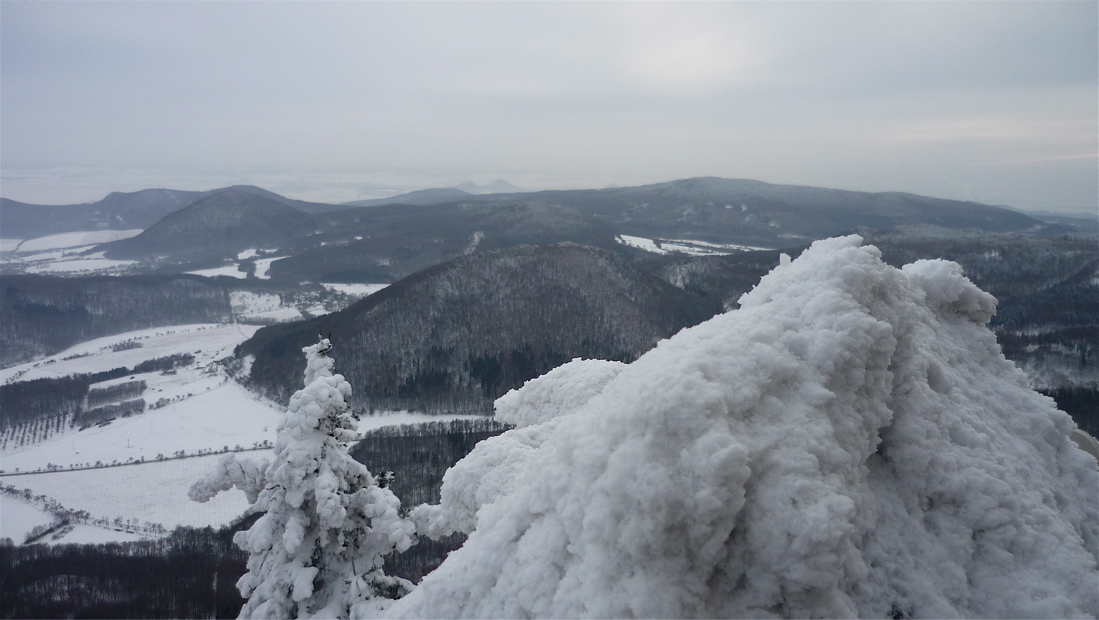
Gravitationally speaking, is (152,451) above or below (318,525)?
below

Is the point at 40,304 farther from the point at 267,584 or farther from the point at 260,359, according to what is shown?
the point at 267,584

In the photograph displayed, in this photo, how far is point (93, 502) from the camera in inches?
2244

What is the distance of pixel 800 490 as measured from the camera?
341cm

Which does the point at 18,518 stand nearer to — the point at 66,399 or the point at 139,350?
the point at 66,399

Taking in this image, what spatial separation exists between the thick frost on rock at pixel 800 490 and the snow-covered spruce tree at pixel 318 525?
6.54 metres

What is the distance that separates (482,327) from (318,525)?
3453 inches

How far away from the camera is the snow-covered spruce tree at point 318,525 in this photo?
1052cm

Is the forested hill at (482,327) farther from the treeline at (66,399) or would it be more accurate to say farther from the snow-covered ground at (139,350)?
the treeline at (66,399)

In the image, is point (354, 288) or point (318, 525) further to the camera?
point (354, 288)

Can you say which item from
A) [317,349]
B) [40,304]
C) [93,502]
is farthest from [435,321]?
[40,304]

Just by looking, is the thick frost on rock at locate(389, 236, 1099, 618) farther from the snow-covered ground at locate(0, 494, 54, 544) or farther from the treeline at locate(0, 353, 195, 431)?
the treeline at locate(0, 353, 195, 431)

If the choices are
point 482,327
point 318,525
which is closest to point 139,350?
point 482,327

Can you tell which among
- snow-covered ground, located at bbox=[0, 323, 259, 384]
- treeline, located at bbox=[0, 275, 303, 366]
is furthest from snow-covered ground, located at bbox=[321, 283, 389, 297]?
snow-covered ground, located at bbox=[0, 323, 259, 384]

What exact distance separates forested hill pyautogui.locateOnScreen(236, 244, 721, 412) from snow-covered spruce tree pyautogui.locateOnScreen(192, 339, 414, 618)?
234 feet
